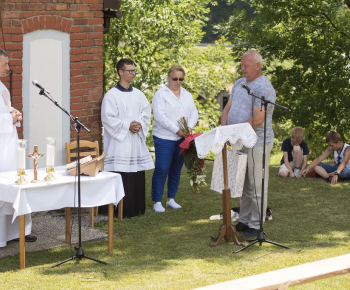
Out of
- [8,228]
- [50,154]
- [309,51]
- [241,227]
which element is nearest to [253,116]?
[241,227]

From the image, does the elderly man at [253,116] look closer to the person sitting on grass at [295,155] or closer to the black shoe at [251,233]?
the black shoe at [251,233]

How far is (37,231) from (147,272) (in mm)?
2137

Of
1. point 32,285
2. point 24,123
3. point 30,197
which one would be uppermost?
point 24,123

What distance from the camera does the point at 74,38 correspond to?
8508 millimetres

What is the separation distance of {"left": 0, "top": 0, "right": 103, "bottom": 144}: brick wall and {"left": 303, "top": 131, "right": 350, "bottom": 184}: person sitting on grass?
4016 millimetres

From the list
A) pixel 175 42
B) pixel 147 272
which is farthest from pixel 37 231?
pixel 175 42

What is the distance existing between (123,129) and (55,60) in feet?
3.97

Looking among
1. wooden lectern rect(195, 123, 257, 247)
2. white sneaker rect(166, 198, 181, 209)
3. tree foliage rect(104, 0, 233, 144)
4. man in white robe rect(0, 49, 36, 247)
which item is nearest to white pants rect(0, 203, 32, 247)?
man in white robe rect(0, 49, 36, 247)

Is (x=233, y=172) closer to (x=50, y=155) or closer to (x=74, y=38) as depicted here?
(x=50, y=155)

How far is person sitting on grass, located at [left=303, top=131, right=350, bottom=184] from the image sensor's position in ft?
35.6

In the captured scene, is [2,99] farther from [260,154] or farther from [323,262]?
[323,262]

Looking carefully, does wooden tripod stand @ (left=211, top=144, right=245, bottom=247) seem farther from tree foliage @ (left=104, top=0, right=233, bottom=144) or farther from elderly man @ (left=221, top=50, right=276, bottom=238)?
tree foliage @ (left=104, top=0, right=233, bottom=144)

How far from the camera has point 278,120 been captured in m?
13.3

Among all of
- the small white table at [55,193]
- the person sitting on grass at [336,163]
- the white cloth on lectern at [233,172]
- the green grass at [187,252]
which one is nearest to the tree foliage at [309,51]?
the person sitting on grass at [336,163]
